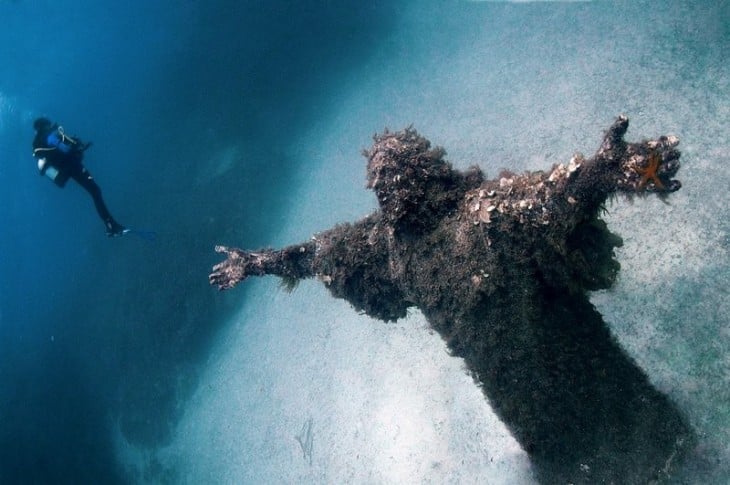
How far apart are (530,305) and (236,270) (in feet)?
11.5

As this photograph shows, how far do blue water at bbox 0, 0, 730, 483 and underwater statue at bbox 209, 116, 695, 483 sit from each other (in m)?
0.80

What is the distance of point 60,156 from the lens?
13.4 meters

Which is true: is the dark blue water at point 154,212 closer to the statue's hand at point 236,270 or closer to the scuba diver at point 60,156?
the scuba diver at point 60,156

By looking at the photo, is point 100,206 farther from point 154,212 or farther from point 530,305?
point 530,305

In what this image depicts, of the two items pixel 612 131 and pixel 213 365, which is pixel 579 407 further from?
pixel 213 365

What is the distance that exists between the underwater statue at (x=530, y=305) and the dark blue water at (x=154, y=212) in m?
10.0

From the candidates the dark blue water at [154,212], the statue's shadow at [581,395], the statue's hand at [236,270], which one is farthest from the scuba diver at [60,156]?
the statue's shadow at [581,395]

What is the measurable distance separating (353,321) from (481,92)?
5687mm

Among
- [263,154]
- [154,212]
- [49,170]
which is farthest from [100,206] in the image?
[263,154]

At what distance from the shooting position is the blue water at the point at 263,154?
5.73 m

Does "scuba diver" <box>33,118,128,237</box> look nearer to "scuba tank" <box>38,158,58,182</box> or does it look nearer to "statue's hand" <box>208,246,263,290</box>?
"scuba tank" <box>38,158,58,182</box>

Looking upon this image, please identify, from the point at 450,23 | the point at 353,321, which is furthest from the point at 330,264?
the point at 450,23

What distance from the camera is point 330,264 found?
195 inches

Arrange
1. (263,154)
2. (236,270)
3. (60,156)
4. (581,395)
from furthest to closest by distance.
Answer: (263,154)
(60,156)
(236,270)
(581,395)
